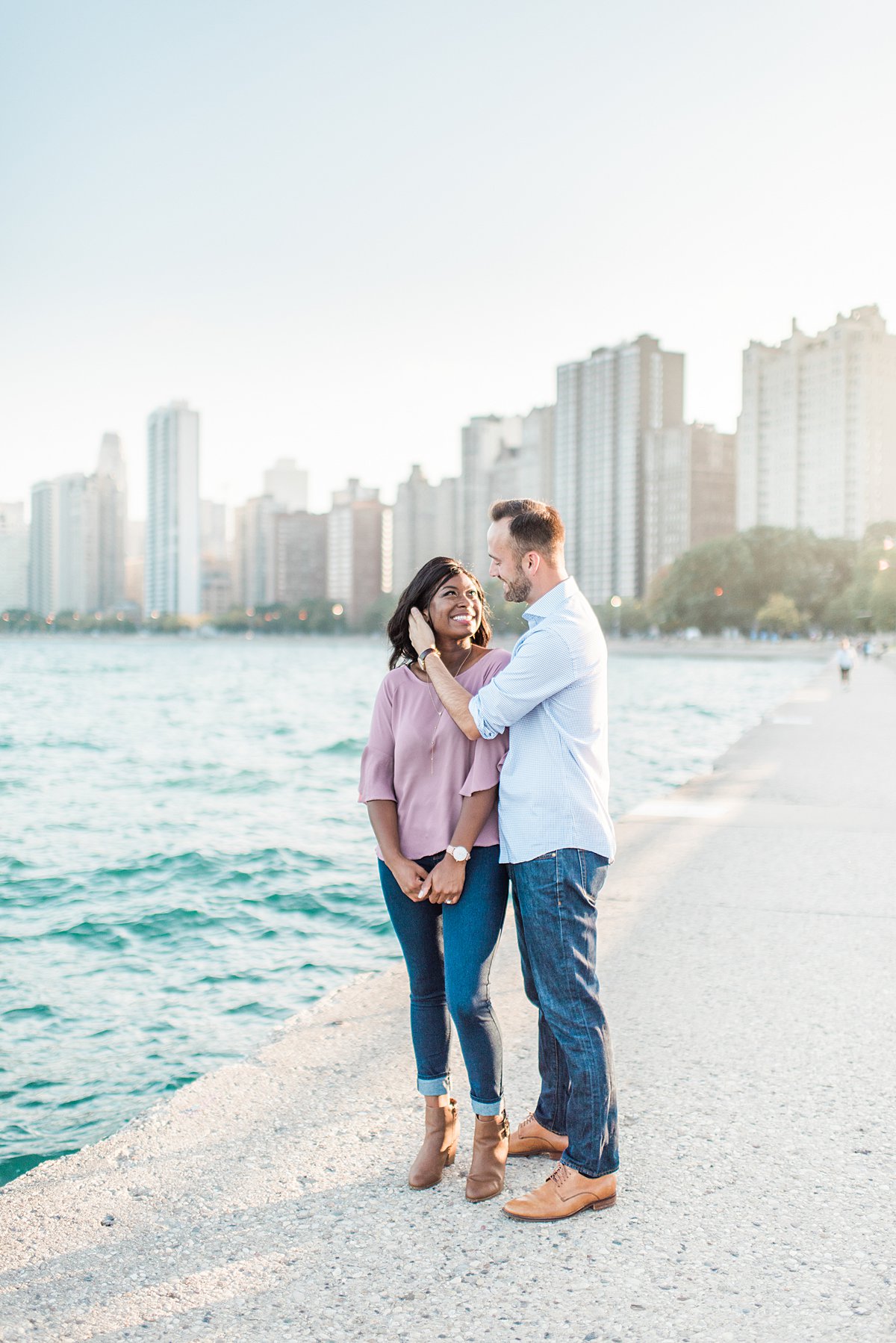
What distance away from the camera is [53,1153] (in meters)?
4.75

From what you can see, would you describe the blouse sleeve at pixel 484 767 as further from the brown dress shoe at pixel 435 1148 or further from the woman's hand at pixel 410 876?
the brown dress shoe at pixel 435 1148

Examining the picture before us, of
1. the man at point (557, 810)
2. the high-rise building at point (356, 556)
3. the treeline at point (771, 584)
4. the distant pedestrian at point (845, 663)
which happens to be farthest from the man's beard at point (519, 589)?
the high-rise building at point (356, 556)

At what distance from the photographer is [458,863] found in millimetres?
2887

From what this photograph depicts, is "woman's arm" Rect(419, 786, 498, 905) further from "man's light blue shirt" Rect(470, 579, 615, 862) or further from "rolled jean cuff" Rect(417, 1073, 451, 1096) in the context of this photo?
"rolled jean cuff" Rect(417, 1073, 451, 1096)

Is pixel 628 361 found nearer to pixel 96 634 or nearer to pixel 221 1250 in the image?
pixel 96 634

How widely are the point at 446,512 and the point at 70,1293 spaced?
18804cm

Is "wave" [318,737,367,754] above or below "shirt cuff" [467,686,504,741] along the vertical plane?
below

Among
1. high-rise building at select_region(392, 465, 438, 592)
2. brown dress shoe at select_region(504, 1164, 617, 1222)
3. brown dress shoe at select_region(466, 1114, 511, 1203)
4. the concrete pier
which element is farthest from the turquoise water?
high-rise building at select_region(392, 465, 438, 592)

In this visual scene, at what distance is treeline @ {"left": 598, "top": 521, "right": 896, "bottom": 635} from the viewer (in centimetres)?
10219

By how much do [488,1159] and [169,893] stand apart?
7829mm

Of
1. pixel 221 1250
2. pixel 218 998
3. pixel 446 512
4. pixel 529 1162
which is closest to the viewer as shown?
pixel 221 1250

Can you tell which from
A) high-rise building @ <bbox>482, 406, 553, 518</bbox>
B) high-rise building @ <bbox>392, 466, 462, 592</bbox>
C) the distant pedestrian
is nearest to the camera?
the distant pedestrian

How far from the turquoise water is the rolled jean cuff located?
248 cm

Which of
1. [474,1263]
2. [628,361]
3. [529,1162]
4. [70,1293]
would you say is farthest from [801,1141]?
[628,361]
